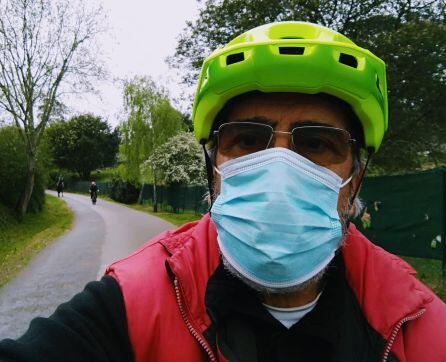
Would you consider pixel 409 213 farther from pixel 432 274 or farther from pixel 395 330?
pixel 395 330

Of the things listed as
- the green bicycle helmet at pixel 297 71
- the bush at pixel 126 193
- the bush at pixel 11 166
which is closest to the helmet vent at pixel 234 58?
the green bicycle helmet at pixel 297 71

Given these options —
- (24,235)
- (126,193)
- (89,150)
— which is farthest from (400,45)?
(89,150)

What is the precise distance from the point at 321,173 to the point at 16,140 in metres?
22.3

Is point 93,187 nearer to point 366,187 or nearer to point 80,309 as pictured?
point 366,187

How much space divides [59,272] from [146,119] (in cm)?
1924

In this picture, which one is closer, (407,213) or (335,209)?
(335,209)

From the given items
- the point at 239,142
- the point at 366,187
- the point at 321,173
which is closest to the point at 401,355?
the point at 321,173

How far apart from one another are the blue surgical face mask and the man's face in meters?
0.08

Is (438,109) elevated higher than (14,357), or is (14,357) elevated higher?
(438,109)

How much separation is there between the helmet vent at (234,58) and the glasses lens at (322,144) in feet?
1.39

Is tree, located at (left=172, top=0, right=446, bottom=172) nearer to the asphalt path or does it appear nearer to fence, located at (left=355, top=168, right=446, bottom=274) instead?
fence, located at (left=355, top=168, right=446, bottom=274)

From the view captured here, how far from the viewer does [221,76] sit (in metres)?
1.85

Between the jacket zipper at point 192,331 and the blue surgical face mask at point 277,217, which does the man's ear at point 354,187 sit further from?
the jacket zipper at point 192,331

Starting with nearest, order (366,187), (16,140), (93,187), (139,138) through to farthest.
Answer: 1. (366,187)
2. (16,140)
3. (139,138)
4. (93,187)
